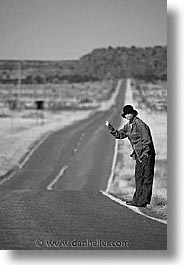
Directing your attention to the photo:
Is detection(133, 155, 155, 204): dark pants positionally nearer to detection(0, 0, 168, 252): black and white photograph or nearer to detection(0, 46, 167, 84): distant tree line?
detection(0, 0, 168, 252): black and white photograph

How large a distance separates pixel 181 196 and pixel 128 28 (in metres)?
1.64

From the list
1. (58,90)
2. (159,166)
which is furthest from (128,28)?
(159,166)

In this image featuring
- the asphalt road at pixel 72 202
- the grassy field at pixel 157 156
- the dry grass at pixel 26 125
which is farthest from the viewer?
the dry grass at pixel 26 125

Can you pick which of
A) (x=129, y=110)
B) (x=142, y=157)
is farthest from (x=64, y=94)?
(x=142, y=157)

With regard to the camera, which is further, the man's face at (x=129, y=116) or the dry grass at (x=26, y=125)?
the dry grass at (x=26, y=125)

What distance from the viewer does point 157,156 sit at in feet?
19.4

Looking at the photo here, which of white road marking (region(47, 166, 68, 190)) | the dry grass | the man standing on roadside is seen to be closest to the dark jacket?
the man standing on roadside

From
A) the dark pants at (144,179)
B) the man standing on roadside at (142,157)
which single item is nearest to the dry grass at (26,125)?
the man standing on roadside at (142,157)

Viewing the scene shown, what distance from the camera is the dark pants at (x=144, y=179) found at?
19.4 ft

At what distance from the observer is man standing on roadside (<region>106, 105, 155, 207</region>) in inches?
233

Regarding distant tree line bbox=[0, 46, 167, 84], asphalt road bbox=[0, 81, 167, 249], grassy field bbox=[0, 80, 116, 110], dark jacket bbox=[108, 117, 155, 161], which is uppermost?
distant tree line bbox=[0, 46, 167, 84]

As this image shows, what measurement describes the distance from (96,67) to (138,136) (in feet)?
2.96

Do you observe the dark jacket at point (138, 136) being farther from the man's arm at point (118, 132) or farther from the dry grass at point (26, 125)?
the dry grass at point (26, 125)

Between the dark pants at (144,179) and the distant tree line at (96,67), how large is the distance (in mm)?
779
